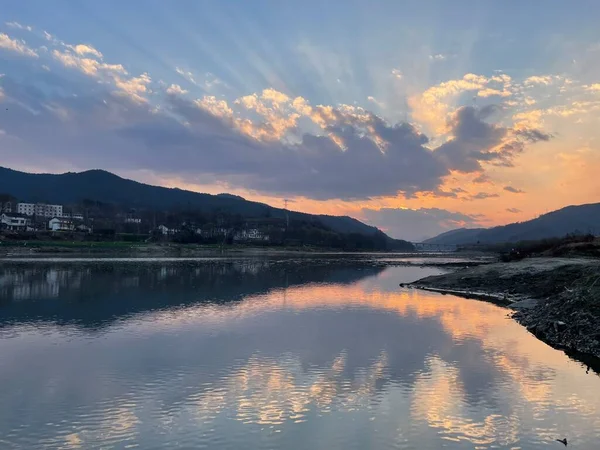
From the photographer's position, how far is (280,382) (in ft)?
48.4

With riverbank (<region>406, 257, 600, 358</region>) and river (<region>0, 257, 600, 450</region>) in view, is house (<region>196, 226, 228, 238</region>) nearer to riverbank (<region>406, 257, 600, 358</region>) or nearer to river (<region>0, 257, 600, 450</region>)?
riverbank (<region>406, 257, 600, 358</region>)

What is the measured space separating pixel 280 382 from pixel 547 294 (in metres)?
28.8

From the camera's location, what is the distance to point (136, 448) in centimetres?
992

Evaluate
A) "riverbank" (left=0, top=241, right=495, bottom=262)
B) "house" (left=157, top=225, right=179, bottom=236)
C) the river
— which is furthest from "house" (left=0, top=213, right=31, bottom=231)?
the river

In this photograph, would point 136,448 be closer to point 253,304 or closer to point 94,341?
point 94,341

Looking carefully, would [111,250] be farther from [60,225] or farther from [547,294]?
[547,294]

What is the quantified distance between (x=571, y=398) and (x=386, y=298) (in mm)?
24811

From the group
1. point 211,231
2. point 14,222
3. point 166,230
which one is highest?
point 14,222

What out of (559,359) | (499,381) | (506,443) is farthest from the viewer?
(559,359)

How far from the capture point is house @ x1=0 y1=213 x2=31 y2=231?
137m

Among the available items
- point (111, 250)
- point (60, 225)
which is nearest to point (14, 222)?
point (60, 225)

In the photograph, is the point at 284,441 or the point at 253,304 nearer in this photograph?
the point at 284,441

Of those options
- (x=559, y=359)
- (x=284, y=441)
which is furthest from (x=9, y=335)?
(x=559, y=359)

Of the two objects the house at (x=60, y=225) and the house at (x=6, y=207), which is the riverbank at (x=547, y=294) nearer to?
the house at (x=60, y=225)
